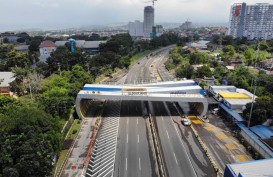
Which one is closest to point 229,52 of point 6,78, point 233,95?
point 233,95

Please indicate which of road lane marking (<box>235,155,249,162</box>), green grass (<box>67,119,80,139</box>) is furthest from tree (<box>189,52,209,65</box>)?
road lane marking (<box>235,155,249,162</box>)

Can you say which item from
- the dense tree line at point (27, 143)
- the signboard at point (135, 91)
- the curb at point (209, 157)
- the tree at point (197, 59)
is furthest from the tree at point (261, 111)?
the tree at point (197, 59)

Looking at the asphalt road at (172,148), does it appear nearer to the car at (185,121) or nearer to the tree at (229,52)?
the car at (185,121)

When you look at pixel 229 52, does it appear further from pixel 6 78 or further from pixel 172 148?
pixel 6 78

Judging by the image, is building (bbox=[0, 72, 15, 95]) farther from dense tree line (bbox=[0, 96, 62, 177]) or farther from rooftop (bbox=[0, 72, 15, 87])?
dense tree line (bbox=[0, 96, 62, 177])

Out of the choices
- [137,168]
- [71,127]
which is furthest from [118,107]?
[137,168]

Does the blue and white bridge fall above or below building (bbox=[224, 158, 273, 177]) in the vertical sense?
above
